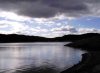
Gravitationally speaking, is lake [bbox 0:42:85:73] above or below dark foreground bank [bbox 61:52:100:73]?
below

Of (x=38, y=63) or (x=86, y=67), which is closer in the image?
(x=86, y=67)

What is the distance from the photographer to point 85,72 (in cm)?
3312

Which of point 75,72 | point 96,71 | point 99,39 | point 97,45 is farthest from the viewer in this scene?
point 99,39

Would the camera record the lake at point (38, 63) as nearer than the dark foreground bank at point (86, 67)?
No

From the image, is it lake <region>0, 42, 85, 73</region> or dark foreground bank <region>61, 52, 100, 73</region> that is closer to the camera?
dark foreground bank <region>61, 52, 100, 73</region>

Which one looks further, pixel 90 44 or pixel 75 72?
pixel 90 44

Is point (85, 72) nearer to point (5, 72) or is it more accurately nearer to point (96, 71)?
point (96, 71)

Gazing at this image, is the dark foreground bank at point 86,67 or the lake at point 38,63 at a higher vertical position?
the dark foreground bank at point 86,67

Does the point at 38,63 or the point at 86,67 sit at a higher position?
the point at 86,67

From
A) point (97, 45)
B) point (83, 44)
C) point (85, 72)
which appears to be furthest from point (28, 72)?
point (83, 44)

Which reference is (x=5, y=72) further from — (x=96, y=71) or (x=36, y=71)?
(x=96, y=71)

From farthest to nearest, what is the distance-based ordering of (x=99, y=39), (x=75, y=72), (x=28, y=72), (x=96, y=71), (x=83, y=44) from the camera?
(x=83, y=44), (x=99, y=39), (x=28, y=72), (x=75, y=72), (x=96, y=71)

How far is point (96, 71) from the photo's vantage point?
31625mm

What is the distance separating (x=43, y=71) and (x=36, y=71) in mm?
1472
